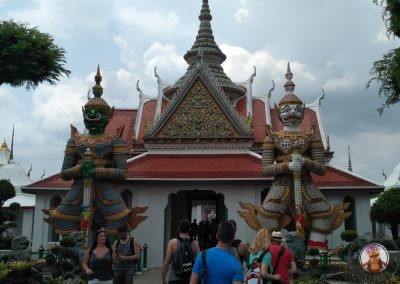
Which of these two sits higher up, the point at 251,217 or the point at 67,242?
the point at 251,217

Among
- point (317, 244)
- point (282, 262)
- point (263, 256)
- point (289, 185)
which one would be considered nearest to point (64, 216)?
point (289, 185)

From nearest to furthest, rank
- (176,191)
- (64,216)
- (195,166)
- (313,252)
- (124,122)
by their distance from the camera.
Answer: (313,252) → (64,216) → (195,166) → (176,191) → (124,122)

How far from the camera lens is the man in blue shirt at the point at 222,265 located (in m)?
3.35

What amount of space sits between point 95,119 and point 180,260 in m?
7.16

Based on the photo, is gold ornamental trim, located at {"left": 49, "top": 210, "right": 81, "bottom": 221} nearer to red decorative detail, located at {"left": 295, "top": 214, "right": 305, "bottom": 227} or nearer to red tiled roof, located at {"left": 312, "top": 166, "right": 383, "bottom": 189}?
red decorative detail, located at {"left": 295, "top": 214, "right": 305, "bottom": 227}

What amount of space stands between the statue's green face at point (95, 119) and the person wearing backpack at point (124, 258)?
5.92 meters

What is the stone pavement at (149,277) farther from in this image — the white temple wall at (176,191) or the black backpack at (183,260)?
the black backpack at (183,260)

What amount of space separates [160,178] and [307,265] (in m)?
5.10

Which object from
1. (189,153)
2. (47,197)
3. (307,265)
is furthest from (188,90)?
(307,265)

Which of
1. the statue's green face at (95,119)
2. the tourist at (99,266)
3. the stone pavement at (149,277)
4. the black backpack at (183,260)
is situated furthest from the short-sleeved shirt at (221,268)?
the statue's green face at (95,119)

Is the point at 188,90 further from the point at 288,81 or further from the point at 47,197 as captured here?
the point at 47,197

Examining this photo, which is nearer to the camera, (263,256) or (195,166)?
(263,256)

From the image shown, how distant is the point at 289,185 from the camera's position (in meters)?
10.5

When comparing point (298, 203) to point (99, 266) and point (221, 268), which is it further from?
point (221, 268)
